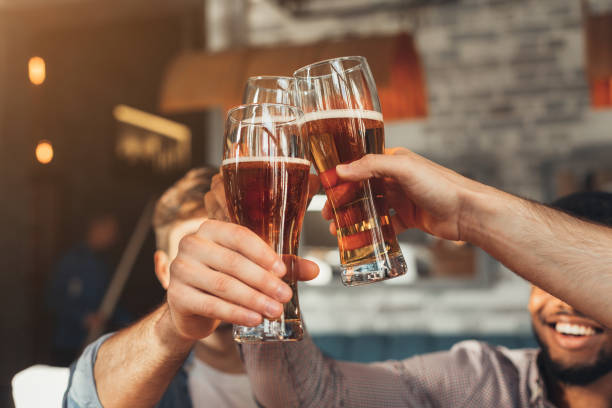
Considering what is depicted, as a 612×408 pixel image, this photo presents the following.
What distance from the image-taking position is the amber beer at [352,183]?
0.82 m

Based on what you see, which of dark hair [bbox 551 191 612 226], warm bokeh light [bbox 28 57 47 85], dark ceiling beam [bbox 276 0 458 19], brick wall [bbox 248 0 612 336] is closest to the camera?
dark hair [bbox 551 191 612 226]

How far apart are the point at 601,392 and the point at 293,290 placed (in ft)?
3.73

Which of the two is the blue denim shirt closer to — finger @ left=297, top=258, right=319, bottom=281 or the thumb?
finger @ left=297, top=258, right=319, bottom=281

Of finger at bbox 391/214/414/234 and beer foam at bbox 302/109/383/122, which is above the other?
beer foam at bbox 302/109/383/122

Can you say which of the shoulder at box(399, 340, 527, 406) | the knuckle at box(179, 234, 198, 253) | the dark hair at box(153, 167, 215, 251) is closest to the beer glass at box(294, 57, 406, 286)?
the knuckle at box(179, 234, 198, 253)

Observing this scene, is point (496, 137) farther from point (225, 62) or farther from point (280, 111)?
point (280, 111)

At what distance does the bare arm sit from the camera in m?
0.80

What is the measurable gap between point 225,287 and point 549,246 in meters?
0.49

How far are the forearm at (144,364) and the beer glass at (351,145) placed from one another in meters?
0.32

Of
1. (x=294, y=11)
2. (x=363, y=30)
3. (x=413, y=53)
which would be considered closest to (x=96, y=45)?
(x=294, y=11)

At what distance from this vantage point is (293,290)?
81cm

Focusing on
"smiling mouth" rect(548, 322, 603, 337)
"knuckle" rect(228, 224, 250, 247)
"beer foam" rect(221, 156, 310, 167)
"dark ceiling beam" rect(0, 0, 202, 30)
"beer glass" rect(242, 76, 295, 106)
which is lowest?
"smiling mouth" rect(548, 322, 603, 337)

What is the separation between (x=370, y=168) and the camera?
2.62 ft

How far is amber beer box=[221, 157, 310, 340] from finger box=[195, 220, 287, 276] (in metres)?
0.03
